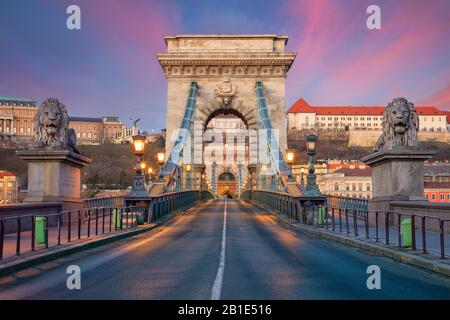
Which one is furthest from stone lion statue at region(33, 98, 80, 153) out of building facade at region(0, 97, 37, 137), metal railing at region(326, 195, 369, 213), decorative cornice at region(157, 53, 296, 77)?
building facade at region(0, 97, 37, 137)

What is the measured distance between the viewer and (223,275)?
1007 cm

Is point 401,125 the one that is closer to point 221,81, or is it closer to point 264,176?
point 264,176

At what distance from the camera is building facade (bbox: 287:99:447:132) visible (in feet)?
639

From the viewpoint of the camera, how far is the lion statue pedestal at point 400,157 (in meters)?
19.3

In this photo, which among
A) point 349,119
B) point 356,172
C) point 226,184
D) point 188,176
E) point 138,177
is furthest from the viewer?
point 349,119

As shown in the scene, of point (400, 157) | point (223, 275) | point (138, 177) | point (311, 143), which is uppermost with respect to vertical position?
point (311, 143)

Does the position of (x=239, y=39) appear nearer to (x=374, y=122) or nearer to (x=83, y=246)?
(x=83, y=246)

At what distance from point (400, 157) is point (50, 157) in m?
12.8

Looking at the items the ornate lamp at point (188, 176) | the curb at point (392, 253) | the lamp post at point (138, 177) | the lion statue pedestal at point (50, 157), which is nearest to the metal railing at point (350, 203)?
the curb at point (392, 253)

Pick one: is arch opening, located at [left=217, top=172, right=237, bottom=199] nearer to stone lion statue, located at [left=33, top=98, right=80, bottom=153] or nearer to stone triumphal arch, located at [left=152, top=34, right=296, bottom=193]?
stone triumphal arch, located at [left=152, top=34, right=296, bottom=193]

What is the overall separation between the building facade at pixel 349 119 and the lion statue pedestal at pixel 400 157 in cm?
17548

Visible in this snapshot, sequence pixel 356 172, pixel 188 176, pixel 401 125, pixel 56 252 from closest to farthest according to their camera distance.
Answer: pixel 56 252 → pixel 401 125 → pixel 188 176 → pixel 356 172

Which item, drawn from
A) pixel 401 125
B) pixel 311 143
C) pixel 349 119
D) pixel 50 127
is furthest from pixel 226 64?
pixel 349 119
